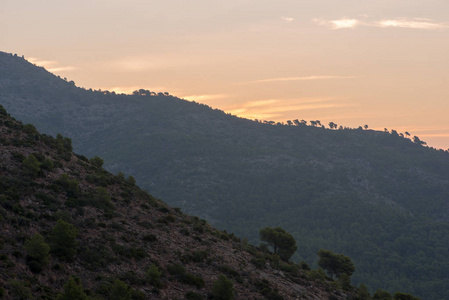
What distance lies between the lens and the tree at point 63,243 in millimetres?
34031

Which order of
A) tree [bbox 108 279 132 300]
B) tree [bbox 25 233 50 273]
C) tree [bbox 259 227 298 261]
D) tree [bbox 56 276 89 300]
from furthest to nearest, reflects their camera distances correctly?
1. tree [bbox 259 227 298 261]
2. tree [bbox 25 233 50 273]
3. tree [bbox 108 279 132 300]
4. tree [bbox 56 276 89 300]

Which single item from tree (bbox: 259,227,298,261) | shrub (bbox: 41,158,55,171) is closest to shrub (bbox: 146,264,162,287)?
shrub (bbox: 41,158,55,171)

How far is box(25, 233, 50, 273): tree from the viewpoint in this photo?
31016mm

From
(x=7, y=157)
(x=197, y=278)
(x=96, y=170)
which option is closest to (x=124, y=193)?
(x=96, y=170)

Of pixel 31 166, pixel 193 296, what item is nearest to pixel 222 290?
pixel 193 296

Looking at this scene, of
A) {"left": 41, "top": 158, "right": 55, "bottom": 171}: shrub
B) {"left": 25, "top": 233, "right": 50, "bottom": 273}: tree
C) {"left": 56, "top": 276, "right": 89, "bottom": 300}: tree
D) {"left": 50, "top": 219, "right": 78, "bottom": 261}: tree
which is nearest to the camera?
{"left": 56, "top": 276, "right": 89, "bottom": 300}: tree

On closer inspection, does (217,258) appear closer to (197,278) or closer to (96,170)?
(197,278)

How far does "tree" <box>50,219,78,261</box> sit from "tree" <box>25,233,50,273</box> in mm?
2263

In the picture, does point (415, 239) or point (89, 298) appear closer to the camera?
point (89, 298)

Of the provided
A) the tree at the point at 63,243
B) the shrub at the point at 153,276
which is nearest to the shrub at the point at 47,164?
the tree at the point at 63,243

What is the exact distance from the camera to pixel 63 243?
34.3 m

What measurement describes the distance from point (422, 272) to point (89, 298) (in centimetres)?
17036

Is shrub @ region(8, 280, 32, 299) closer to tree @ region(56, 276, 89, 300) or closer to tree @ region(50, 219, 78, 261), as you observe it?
tree @ region(56, 276, 89, 300)

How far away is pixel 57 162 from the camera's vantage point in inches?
2024
